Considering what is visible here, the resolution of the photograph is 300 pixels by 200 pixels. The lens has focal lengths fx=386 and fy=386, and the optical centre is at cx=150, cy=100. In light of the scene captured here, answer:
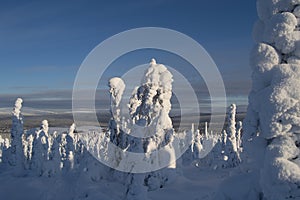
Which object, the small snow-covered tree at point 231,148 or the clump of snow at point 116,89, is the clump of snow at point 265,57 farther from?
the small snow-covered tree at point 231,148

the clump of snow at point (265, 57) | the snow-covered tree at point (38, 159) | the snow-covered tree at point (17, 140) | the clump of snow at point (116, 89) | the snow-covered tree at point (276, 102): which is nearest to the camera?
the snow-covered tree at point (276, 102)

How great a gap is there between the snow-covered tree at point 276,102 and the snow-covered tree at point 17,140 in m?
54.1

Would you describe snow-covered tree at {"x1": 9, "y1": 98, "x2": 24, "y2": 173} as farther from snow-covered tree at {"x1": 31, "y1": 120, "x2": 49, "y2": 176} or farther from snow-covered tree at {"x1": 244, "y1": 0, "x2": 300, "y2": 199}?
snow-covered tree at {"x1": 244, "y1": 0, "x2": 300, "y2": 199}

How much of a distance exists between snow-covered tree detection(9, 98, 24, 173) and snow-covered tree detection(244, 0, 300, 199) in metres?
54.1

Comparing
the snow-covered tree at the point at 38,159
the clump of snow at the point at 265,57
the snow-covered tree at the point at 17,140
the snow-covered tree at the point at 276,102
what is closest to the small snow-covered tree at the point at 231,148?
the snow-covered tree at the point at 38,159

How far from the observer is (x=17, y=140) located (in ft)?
201

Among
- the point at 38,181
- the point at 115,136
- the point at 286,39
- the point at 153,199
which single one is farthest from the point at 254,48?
the point at 38,181

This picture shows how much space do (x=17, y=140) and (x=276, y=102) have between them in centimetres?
5606

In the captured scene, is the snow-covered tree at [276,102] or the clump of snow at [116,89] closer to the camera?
the snow-covered tree at [276,102]

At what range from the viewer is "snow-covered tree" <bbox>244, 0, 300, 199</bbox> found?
36.6 ft

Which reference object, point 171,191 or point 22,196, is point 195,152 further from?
point 171,191

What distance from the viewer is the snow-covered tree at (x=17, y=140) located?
6131cm

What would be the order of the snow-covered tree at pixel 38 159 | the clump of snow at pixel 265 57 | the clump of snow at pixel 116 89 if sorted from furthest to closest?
1. the snow-covered tree at pixel 38 159
2. the clump of snow at pixel 116 89
3. the clump of snow at pixel 265 57

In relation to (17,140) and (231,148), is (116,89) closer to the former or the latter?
(231,148)
